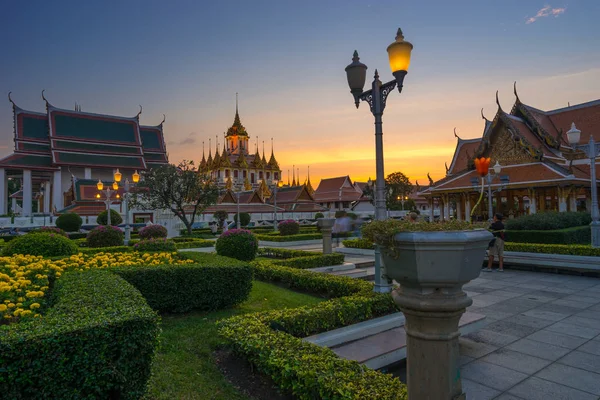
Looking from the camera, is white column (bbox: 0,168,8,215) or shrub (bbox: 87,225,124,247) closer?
shrub (bbox: 87,225,124,247)

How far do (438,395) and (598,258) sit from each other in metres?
11.5

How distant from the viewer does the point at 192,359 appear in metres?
4.42

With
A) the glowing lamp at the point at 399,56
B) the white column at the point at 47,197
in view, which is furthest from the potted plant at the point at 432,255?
the white column at the point at 47,197

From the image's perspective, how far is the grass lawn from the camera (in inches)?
143

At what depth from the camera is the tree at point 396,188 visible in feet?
→ 175

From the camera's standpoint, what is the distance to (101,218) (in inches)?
1102

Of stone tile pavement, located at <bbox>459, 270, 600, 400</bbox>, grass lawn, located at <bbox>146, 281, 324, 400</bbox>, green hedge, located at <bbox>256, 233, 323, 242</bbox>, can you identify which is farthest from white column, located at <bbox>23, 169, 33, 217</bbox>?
stone tile pavement, located at <bbox>459, 270, 600, 400</bbox>

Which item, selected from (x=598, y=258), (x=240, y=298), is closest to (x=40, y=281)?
(x=240, y=298)

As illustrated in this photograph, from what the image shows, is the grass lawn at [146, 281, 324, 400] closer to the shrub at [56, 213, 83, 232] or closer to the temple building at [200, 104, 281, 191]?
the shrub at [56, 213, 83, 232]

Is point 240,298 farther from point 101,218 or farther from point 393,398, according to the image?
point 101,218

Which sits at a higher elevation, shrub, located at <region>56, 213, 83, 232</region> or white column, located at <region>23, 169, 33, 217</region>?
white column, located at <region>23, 169, 33, 217</region>

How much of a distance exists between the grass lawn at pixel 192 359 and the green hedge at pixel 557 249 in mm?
9218

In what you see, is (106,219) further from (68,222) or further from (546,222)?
(546,222)

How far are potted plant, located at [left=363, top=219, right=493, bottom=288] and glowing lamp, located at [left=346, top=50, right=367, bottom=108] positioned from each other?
16.8 ft
